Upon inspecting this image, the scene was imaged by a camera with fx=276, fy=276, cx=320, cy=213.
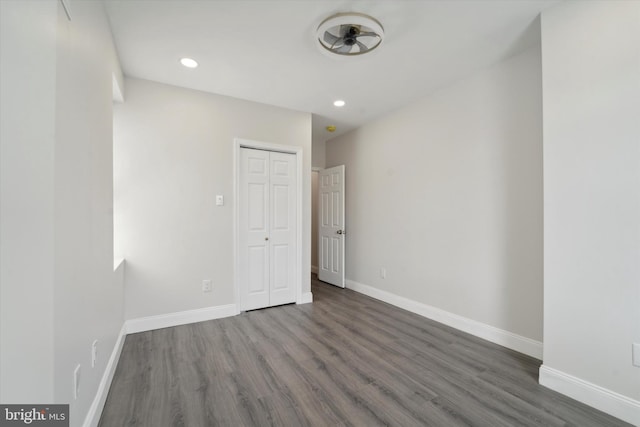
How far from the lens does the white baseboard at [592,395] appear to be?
1619 mm

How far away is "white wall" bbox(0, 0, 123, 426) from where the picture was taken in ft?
2.88

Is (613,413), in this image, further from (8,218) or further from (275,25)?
(275,25)

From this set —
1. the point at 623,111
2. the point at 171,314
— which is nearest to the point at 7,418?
the point at 171,314

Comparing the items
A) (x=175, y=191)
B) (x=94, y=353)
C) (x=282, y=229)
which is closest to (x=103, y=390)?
(x=94, y=353)

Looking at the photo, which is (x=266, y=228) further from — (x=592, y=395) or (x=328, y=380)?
(x=592, y=395)

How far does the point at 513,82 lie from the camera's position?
8.36ft

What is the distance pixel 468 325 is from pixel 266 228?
8.42 ft

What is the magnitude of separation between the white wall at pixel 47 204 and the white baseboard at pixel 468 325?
10.2 feet

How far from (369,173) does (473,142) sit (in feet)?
5.38

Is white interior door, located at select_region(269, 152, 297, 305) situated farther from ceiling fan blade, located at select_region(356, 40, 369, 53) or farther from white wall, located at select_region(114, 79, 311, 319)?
ceiling fan blade, located at select_region(356, 40, 369, 53)

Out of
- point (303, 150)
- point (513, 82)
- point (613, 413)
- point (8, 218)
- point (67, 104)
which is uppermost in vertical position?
point (513, 82)

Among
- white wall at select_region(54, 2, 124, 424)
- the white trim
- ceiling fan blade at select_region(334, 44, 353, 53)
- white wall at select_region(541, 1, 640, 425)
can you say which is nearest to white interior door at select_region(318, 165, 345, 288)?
the white trim

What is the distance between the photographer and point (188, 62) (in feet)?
8.65

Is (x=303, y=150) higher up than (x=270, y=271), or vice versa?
(x=303, y=150)
